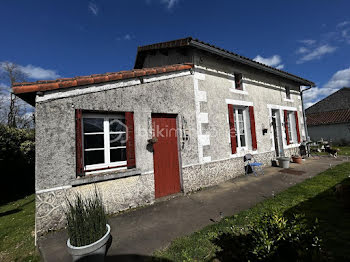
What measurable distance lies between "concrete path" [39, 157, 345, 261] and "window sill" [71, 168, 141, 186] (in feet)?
2.98

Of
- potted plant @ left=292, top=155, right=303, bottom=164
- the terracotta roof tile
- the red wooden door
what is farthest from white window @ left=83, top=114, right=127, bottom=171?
potted plant @ left=292, top=155, right=303, bottom=164

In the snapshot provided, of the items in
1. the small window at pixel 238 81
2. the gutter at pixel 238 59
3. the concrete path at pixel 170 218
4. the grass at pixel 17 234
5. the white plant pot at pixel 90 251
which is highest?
the gutter at pixel 238 59

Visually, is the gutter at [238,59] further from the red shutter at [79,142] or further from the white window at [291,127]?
the red shutter at [79,142]

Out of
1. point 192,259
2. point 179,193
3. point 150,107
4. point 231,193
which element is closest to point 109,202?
point 179,193

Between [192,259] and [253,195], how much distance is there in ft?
9.44

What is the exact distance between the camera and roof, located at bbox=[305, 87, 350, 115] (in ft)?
70.8

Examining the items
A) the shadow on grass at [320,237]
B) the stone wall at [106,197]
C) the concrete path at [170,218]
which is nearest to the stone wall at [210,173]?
the concrete path at [170,218]

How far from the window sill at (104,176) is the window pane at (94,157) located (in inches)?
12.6

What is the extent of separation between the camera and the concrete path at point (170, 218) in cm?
249

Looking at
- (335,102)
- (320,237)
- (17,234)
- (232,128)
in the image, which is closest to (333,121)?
(335,102)

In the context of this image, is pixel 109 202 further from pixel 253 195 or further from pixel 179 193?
pixel 253 195

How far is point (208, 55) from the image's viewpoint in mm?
5793

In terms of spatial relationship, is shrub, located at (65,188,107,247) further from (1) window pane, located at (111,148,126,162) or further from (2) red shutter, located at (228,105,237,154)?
(2) red shutter, located at (228,105,237,154)

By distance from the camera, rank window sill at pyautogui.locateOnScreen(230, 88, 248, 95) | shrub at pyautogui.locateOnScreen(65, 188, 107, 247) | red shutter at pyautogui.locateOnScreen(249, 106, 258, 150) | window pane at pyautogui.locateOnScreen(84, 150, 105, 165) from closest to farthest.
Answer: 1. shrub at pyautogui.locateOnScreen(65, 188, 107, 247)
2. window pane at pyautogui.locateOnScreen(84, 150, 105, 165)
3. window sill at pyautogui.locateOnScreen(230, 88, 248, 95)
4. red shutter at pyautogui.locateOnScreen(249, 106, 258, 150)
